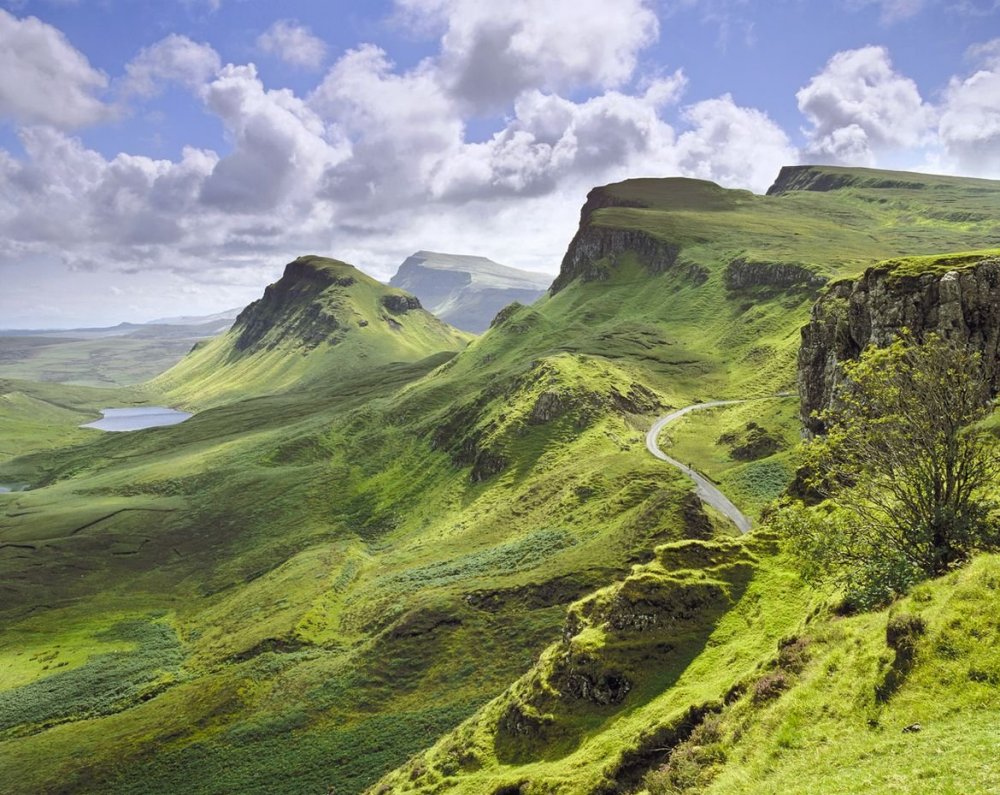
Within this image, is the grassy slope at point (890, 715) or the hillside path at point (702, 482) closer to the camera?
the grassy slope at point (890, 715)

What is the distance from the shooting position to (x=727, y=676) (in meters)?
32.5

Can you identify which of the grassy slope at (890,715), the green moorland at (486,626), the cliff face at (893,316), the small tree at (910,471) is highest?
the cliff face at (893,316)

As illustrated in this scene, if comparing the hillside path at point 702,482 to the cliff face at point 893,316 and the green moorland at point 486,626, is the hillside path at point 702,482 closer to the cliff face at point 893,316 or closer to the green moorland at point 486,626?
the green moorland at point 486,626

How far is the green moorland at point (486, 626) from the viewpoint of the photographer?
2409 cm

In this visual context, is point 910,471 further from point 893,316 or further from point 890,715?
point 893,316

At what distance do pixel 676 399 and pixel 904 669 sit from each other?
156809 mm

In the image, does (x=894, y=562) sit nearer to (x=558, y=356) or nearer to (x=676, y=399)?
(x=676, y=399)

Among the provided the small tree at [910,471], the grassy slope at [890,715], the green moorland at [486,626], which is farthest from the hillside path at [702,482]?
the grassy slope at [890,715]

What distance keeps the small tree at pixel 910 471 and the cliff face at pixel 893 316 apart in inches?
1078

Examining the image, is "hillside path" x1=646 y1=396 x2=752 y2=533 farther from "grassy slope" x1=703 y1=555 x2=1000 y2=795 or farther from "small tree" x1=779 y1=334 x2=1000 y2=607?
"grassy slope" x1=703 y1=555 x2=1000 y2=795

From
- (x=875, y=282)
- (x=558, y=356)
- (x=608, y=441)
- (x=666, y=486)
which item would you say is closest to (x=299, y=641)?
(x=666, y=486)

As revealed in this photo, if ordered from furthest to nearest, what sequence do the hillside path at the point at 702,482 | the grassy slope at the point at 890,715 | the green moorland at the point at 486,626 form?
1. the hillside path at the point at 702,482
2. the green moorland at the point at 486,626
3. the grassy slope at the point at 890,715

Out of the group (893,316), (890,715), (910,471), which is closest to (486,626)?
(910,471)

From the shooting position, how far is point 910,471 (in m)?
29.4
